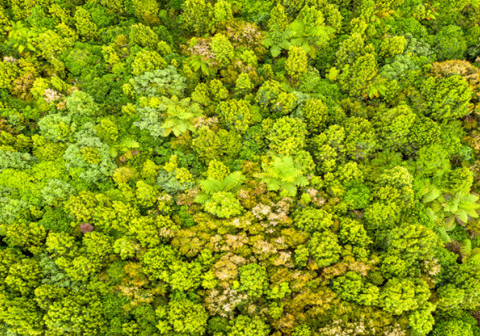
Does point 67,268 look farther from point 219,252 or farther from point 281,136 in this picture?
point 281,136

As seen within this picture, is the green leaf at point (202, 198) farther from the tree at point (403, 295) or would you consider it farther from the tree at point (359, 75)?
the tree at point (359, 75)

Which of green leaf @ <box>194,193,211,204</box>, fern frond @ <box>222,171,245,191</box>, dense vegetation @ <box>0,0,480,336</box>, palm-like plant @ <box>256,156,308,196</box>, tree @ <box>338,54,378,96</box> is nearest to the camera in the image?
dense vegetation @ <box>0,0,480,336</box>

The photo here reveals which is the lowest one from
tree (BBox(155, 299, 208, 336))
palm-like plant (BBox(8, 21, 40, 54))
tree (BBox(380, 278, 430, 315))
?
tree (BBox(155, 299, 208, 336))

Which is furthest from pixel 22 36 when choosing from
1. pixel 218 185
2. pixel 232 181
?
pixel 232 181

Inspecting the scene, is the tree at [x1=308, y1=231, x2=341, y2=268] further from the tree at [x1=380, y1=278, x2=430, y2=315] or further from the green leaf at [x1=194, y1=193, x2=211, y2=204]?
the green leaf at [x1=194, y1=193, x2=211, y2=204]

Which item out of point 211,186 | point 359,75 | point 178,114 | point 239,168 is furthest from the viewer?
point 359,75

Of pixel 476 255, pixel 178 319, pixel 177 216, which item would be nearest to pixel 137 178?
pixel 177 216

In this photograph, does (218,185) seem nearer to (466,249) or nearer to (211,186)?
(211,186)

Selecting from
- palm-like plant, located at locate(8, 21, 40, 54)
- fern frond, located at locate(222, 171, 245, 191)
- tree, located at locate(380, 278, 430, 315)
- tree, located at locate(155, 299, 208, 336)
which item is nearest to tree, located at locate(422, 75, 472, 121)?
tree, located at locate(380, 278, 430, 315)

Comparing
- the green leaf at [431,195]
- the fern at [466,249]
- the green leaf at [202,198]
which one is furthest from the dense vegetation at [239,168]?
the green leaf at [431,195]
